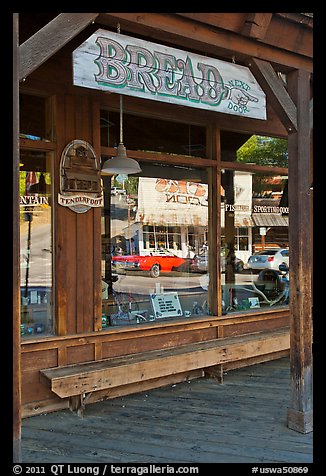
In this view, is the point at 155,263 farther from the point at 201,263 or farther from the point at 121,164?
the point at 121,164

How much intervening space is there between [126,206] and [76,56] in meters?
2.70

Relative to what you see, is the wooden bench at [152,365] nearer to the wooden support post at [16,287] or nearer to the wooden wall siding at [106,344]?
the wooden wall siding at [106,344]

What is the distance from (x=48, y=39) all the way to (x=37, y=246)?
2259mm

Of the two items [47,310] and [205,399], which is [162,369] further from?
[47,310]

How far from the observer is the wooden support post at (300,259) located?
13.2ft

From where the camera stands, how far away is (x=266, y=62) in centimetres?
389

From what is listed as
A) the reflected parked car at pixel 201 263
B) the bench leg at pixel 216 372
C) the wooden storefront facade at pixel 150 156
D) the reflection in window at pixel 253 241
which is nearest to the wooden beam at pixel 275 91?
the wooden storefront facade at pixel 150 156

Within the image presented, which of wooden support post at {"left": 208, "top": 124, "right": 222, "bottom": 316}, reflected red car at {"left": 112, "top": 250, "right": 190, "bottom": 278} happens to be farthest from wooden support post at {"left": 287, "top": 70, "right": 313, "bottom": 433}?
reflected red car at {"left": 112, "top": 250, "right": 190, "bottom": 278}

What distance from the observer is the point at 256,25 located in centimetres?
366

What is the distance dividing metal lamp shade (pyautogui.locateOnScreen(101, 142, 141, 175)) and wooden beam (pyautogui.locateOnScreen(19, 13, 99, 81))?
1759mm

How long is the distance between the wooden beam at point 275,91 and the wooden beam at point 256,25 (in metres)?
0.20

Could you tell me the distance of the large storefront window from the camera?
5.39 meters

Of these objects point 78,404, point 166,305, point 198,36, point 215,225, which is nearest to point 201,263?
point 215,225

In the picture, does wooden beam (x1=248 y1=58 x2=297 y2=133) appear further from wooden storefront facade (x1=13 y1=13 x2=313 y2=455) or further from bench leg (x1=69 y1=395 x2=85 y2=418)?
bench leg (x1=69 y1=395 x2=85 y2=418)
